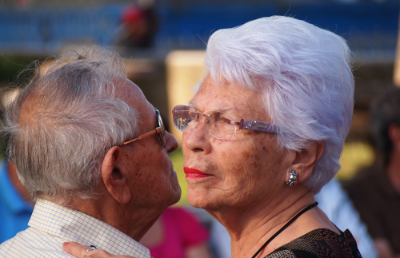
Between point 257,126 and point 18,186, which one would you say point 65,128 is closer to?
point 257,126

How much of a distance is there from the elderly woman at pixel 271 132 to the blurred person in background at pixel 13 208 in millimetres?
1961

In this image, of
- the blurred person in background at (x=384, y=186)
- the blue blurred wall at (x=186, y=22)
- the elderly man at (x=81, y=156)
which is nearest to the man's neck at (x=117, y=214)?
the elderly man at (x=81, y=156)

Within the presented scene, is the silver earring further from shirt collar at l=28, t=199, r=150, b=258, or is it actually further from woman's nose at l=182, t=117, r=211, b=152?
shirt collar at l=28, t=199, r=150, b=258

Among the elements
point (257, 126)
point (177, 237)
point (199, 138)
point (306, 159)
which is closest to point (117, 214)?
point (199, 138)

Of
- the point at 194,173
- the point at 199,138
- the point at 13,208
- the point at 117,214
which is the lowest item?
the point at 13,208

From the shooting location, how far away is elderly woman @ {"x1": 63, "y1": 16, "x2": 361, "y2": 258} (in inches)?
87.7

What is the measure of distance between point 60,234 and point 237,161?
0.88m

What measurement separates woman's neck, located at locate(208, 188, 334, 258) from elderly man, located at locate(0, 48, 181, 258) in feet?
1.52

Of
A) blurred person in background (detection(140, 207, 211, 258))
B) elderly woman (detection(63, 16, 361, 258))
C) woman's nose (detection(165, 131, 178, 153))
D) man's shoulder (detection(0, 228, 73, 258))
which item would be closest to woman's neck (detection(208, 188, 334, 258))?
elderly woman (detection(63, 16, 361, 258))

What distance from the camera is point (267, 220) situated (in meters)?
2.33

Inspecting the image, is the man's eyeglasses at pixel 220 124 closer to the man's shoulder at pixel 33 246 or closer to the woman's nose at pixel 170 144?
the woman's nose at pixel 170 144

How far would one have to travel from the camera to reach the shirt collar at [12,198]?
3.77 metres

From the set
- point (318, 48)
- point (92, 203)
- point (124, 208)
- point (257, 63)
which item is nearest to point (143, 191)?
point (124, 208)

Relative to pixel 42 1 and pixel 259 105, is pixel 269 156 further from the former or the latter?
Result: pixel 42 1
